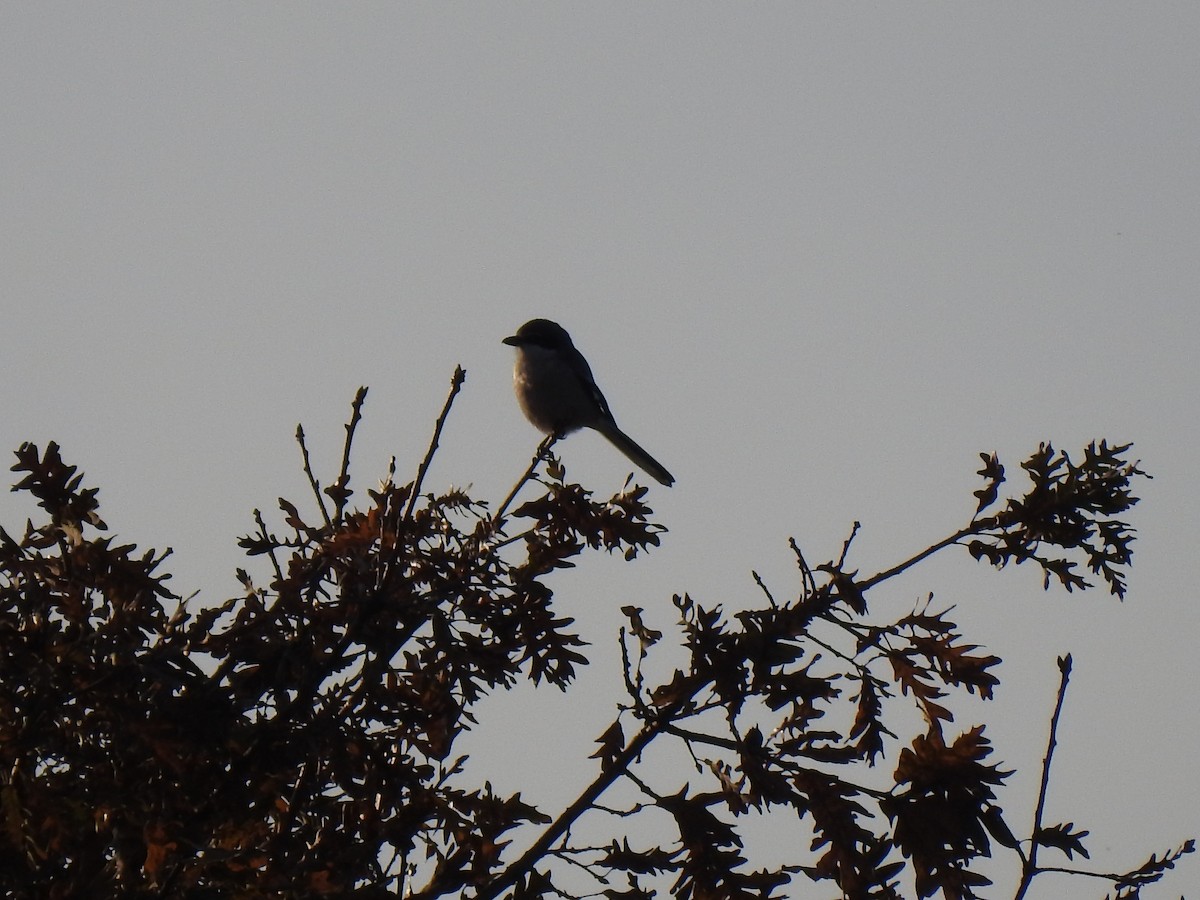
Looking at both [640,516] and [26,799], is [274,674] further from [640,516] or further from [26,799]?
[640,516]

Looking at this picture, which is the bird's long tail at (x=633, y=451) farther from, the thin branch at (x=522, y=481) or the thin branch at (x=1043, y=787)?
the thin branch at (x=1043, y=787)

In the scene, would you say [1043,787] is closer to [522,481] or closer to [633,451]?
[522,481]

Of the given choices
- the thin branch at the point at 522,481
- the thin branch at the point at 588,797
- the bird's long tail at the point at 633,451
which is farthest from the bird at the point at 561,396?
the thin branch at the point at 588,797

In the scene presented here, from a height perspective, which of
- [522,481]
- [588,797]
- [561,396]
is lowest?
[588,797]

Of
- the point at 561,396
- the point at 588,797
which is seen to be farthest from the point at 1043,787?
the point at 561,396

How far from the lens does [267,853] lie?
10.9 ft

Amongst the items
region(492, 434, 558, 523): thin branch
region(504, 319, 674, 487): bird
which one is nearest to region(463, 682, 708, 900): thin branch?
region(492, 434, 558, 523): thin branch

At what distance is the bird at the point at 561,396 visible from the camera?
32.2 feet

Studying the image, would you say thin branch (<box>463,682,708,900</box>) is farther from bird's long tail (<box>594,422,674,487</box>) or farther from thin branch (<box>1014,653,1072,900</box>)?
bird's long tail (<box>594,422,674,487</box>)

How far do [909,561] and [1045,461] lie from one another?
0.61m

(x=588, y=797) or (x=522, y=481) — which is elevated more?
(x=522, y=481)

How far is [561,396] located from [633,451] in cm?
61

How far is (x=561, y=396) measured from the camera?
387 inches

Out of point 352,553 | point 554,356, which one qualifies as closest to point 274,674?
point 352,553
